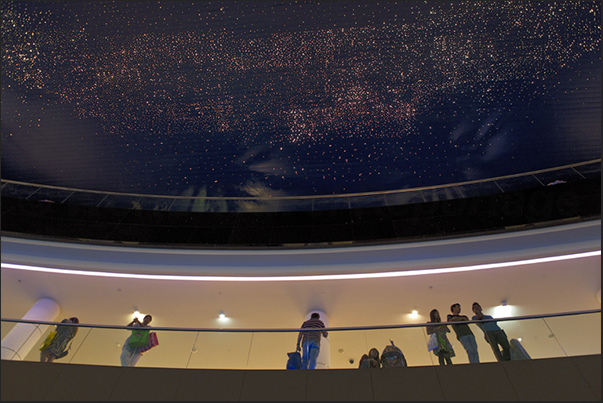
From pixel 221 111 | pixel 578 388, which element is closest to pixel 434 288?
pixel 578 388

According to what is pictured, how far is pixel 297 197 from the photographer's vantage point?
9.48 metres

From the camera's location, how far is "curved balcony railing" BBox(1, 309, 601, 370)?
4.40 meters

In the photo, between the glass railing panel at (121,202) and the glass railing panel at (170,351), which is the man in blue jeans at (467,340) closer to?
the glass railing panel at (170,351)

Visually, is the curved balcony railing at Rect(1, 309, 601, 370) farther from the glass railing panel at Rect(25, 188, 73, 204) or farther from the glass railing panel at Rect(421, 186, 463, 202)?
the glass railing panel at Rect(25, 188, 73, 204)

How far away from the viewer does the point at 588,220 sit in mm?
7141

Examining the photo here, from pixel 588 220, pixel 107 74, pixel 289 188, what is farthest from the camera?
pixel 289 188

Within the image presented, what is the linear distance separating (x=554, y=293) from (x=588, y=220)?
61.3 inches

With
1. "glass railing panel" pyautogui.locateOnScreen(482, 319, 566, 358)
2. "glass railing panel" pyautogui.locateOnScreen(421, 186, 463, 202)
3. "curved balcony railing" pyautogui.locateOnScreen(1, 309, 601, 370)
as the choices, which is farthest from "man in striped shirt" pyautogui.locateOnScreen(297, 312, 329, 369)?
"glass railing panel" pyautogui.locateOnScreen(421, 186, 463, 202)

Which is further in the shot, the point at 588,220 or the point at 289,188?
the point at 289,188

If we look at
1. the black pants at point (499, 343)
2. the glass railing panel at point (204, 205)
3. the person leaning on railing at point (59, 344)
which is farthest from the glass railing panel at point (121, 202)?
the black pants at point (499, 343)

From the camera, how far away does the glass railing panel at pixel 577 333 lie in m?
4.31

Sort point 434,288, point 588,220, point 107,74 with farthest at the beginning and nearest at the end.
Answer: point 107,74 < point 434,288 < point 588,220

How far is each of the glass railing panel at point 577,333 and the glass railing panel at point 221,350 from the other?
3587 millimetres

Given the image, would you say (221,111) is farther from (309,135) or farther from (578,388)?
(578,388)
